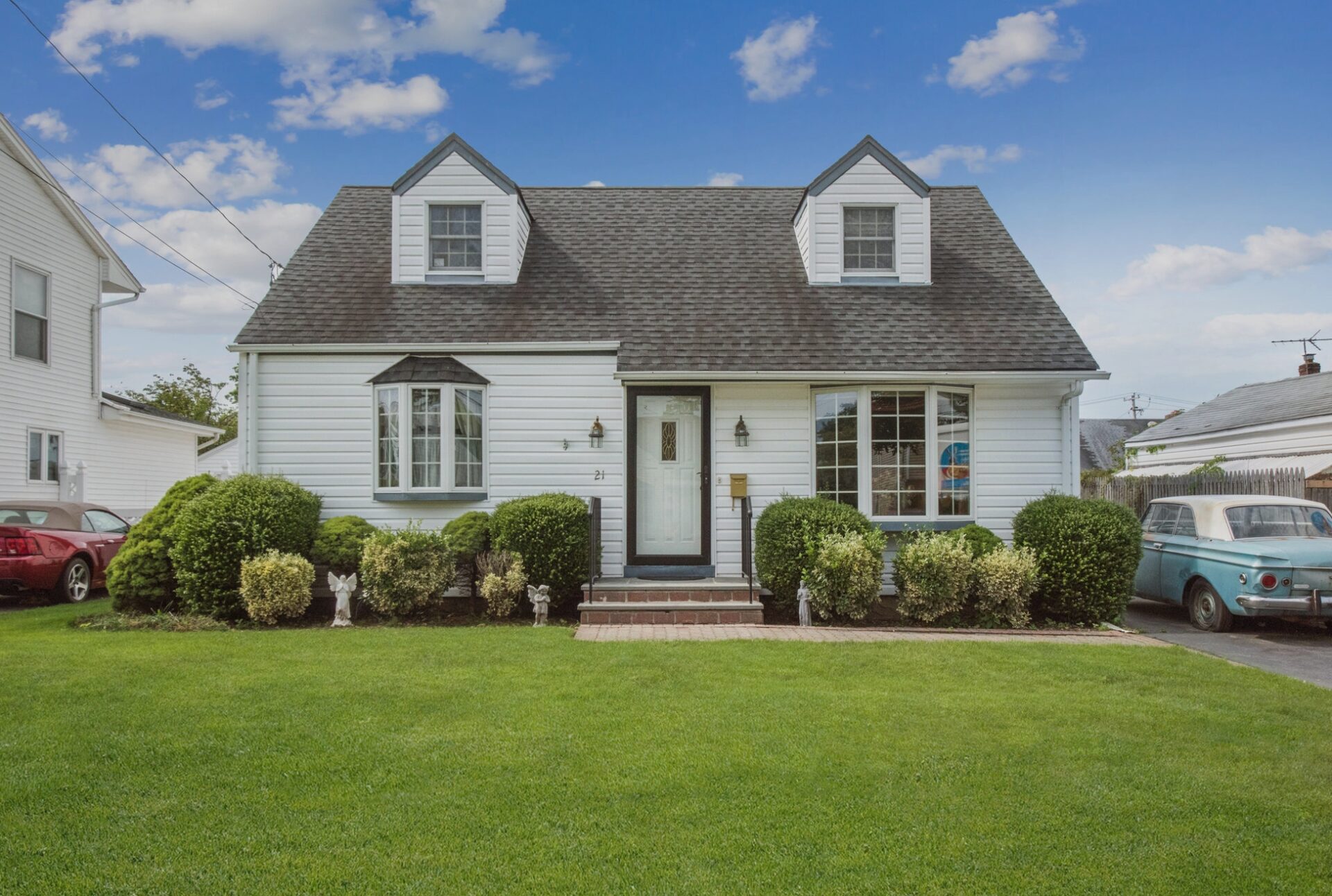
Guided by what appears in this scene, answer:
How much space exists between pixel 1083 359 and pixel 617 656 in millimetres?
7561

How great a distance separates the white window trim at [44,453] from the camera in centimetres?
1418

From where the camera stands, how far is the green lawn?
11.0 ft

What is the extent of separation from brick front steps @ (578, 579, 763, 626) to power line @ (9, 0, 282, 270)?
12441 mm

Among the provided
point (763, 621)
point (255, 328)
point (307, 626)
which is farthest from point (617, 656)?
point (255, 328)

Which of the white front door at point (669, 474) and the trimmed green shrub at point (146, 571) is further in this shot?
the white front door at point (669, 474)

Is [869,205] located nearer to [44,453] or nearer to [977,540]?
[977,540]

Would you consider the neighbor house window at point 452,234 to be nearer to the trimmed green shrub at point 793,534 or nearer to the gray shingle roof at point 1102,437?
the trimmed green shrub at point 793,534

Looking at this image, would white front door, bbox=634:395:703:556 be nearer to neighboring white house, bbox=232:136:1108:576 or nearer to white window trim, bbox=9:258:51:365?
neighboring white house, bbox=232:136:1108:576

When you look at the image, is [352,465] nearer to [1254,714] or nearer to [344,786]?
[344,786]

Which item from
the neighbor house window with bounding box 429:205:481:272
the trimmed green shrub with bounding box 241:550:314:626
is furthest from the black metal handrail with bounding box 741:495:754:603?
the neighbor house window with bounding box 429:205:481:272

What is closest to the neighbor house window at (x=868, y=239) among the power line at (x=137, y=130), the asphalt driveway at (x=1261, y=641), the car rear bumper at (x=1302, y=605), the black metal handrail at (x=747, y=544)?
the black metal handrail at (x=747, y=544)

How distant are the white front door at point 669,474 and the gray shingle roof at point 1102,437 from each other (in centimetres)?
3058

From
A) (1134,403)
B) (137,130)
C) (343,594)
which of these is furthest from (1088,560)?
(1134,403)

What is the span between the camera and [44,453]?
14719 mm
